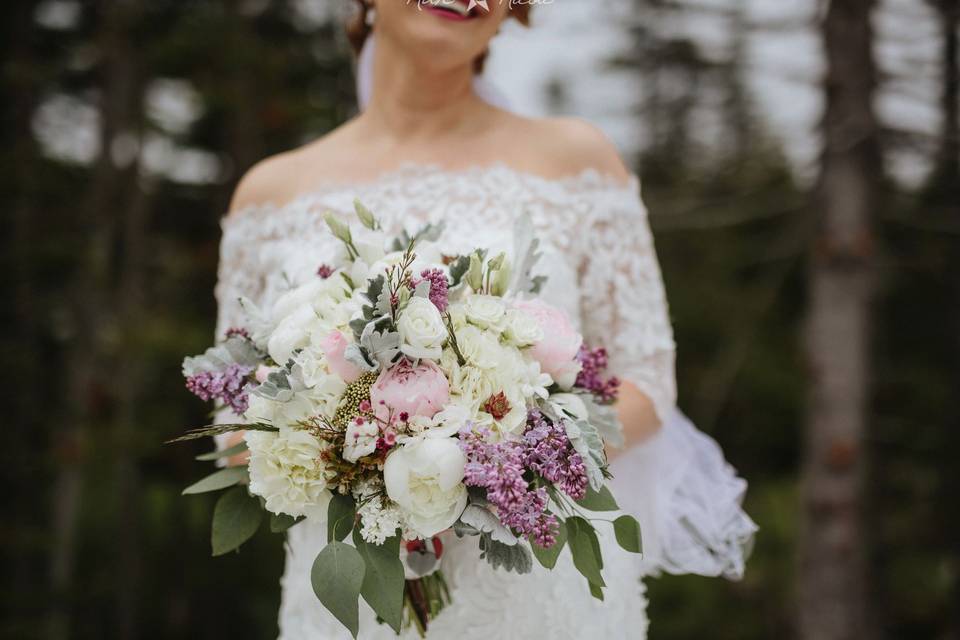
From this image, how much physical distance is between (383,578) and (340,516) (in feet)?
0.43

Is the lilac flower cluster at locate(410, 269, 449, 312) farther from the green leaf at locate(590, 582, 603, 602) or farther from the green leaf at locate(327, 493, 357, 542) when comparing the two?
the green leaf at locate(590, 582, 603, 602)

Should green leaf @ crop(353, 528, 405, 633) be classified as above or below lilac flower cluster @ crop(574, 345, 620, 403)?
below

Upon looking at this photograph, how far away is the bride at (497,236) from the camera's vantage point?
6.51 feet

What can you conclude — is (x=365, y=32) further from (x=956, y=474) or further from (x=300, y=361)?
(x=956, y=474)

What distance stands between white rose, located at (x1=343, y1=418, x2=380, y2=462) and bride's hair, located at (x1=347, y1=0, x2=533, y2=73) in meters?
1.30

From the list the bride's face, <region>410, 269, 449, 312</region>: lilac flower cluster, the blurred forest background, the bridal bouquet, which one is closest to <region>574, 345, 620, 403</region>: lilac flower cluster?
the bridal bouquet

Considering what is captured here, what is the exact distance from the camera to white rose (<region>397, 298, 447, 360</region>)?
1386mm

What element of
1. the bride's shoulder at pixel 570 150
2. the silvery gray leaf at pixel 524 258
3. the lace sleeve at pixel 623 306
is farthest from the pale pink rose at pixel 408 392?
the bride's shoulder at pixel 570 150

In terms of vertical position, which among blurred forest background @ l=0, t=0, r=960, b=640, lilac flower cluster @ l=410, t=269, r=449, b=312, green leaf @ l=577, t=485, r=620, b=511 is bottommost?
blurred forest background @ l=0, t=0, r=960, b=640

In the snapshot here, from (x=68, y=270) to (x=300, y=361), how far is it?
22.2 ft

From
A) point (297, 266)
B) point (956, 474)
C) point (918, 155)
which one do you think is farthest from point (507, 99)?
point (956, 474)

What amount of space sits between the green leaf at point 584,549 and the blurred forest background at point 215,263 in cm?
295

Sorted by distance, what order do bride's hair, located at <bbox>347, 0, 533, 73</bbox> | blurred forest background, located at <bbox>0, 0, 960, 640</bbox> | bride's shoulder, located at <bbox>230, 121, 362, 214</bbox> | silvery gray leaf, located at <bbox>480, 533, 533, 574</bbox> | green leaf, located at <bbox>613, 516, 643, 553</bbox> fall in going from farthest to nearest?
blurred forest background, located at <bbox>0, 0, 960, 640</bbox> → bride's shoulder, located at <bbox>230, 121, 362, 214</bbox> → bride's hair, located at <bbox>347, 0, 533, 73</bbox> → green leaf, located at <bbox>613, 516, 643, 553</bbox> → silvery gray leaf, located at <bbox>480, 533, 533, 574</bbox>

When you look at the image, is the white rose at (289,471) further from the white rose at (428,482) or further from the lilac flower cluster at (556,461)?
the lilac flower cluster at (556,461)
